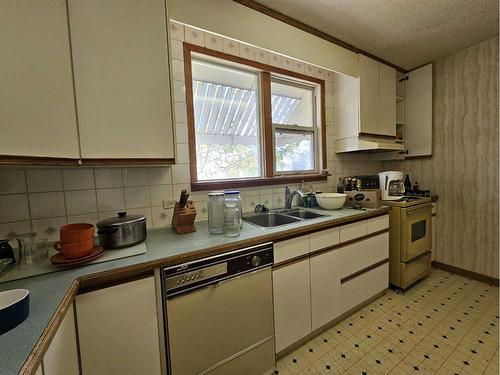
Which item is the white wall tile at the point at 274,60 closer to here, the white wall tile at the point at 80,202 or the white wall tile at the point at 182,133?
the white wall tile at the point at 182,133

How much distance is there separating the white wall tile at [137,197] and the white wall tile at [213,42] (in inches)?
44.9

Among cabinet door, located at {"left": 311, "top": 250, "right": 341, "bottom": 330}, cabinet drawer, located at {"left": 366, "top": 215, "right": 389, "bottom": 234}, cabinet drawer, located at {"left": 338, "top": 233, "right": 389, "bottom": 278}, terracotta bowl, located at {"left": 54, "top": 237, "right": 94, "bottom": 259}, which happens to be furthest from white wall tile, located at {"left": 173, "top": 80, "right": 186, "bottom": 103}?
cabinet drawer, located at {"left": 366, "top": 215, "right": 389, "bottom": 234}

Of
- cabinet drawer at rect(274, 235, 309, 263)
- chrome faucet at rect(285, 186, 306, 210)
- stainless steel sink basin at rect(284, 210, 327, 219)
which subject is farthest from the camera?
chrome faucet at rect(285, 186, 306, 210)

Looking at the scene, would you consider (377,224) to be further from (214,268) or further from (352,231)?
(214,268)

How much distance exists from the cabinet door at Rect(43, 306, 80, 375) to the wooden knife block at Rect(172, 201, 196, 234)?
2.02 feet

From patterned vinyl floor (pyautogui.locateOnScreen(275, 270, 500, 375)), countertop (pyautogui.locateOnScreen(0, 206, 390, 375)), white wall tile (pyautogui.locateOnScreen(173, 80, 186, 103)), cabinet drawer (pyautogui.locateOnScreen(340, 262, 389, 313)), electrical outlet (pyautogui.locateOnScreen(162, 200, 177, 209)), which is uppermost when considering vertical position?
white wall tile (pyautogui.locateOnScreen(173, 80, 186, 103))

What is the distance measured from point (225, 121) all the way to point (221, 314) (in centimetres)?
141

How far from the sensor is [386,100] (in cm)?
238

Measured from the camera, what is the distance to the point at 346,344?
1522mm

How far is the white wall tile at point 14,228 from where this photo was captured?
1.11 m

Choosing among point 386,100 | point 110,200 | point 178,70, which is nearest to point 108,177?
point 110,200

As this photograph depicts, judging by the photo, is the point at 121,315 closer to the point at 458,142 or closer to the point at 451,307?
the point at 451,307

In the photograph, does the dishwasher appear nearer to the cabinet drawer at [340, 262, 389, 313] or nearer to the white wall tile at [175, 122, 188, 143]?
the cabinet drawer at [340, 262, 389, 313]

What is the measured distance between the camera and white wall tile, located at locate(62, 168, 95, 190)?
4.12 feet
